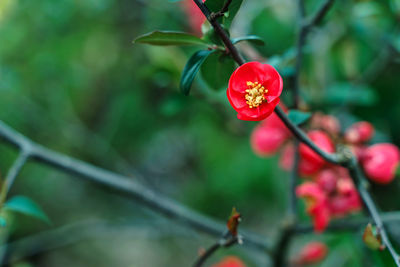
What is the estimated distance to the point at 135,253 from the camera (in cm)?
221

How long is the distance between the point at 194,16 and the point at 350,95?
684mm

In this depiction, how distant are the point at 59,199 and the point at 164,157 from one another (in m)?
0.59

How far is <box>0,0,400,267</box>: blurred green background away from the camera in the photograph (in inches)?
41.7

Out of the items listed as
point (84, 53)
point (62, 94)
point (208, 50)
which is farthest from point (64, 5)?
point (208, 50)

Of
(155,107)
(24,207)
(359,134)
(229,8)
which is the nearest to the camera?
(229,8)

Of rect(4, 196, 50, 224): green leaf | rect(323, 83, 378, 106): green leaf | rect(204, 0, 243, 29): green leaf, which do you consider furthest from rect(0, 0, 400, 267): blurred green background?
rect(204, 0, 243, 29): green leaf

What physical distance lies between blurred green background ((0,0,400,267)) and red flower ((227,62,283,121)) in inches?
18.7

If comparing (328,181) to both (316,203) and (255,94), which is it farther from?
(255,94)

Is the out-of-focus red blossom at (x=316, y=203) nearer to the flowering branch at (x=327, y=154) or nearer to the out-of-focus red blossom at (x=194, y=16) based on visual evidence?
the flowering branch at (x=327, y=154)

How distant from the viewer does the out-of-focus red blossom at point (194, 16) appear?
1.37 m

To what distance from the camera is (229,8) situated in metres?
0.47

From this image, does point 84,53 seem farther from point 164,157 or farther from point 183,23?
point 164,157

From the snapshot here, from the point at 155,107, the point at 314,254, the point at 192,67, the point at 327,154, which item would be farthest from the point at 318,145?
the point at 155,107

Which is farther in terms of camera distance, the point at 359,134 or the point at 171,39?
the point at 359,134
